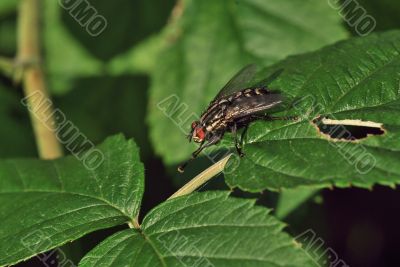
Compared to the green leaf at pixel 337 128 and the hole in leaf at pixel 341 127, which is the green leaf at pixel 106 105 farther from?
the hole in leaf at pixel 341 127

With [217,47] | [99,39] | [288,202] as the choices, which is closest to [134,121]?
[99,39]

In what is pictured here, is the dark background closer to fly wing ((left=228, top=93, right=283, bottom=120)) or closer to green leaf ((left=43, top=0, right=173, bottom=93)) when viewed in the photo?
green leaf ((left=43, top=0, right=173, bottom=93))

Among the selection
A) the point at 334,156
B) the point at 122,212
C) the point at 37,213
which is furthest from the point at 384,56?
the point at 37,213

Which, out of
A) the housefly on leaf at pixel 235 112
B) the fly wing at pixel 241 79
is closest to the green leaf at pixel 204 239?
the housefly on leaf at pixel 235 112

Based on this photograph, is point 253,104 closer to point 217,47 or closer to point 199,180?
point 199,180

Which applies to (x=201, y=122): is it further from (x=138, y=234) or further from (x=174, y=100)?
(x=174, y=100)
